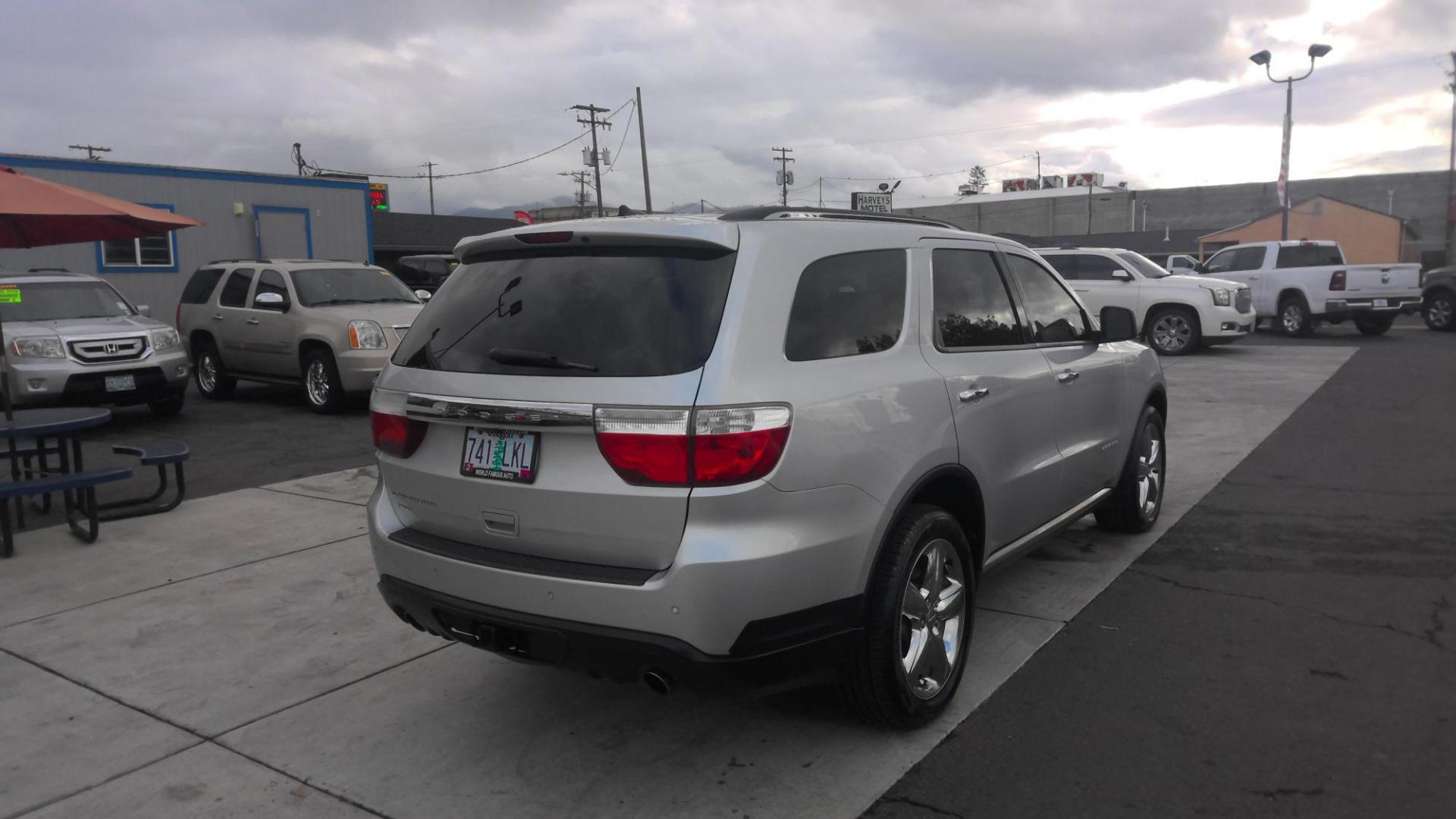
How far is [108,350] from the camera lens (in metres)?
10.5

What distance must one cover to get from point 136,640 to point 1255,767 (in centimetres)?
459

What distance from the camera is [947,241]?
425cm

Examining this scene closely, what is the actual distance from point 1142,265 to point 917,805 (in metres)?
16.9

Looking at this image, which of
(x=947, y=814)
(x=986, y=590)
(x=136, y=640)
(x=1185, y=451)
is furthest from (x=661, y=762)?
(x=1185, y=451)

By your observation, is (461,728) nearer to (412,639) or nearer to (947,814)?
(412,639)

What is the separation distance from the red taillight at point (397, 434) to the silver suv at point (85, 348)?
774 centimetres

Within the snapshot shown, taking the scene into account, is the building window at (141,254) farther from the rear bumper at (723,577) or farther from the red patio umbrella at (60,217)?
the rear bumper at (723,577)

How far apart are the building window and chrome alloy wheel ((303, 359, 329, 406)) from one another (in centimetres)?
931

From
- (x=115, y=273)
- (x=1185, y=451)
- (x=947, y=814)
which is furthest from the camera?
(x=115, y=273)

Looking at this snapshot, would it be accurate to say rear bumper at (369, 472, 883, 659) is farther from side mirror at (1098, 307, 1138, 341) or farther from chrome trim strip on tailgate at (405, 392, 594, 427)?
side mirror at (1098, 307, 1138, 341)

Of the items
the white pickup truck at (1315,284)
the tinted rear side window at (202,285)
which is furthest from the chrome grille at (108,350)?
the white pickup truck at (1315,284)

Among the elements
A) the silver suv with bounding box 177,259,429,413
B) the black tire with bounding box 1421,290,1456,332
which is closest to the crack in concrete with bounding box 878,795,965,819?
the silver suv with bounding box 177,259,429,413

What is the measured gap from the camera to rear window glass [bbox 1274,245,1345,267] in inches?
790

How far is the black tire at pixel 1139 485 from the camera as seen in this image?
19.0 ft
